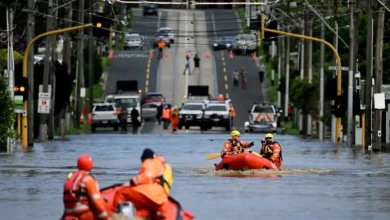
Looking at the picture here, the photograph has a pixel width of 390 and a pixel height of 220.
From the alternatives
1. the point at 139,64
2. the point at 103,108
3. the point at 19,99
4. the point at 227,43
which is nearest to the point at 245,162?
the point at 19,99

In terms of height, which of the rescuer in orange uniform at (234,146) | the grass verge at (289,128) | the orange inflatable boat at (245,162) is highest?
the rescuer in orange uniform at (234,146)

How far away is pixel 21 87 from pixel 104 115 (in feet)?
98.7

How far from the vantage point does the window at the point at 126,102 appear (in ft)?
298

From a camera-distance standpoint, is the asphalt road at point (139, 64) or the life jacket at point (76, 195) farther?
the asphalt road at point (139, 64)

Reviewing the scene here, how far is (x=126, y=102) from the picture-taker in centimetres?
9188

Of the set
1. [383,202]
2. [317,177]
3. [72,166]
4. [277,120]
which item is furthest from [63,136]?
[383,202]

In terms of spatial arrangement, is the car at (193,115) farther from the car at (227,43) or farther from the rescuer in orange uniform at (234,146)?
the rescuer in orange uniform at (234,146)

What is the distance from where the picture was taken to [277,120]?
90.2 metres

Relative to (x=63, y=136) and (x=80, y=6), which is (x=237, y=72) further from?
(x=63, y=136)

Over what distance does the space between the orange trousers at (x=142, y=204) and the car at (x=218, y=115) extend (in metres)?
64.8

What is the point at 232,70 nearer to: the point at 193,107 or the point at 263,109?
the point at 193,107

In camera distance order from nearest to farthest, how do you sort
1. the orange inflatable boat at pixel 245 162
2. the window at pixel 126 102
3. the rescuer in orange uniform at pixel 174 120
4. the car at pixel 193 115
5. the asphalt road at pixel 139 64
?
1. the orange inflatable boat at pixel 245 162
2. the car at pixel 193 115
3. the rescuer in orange uniform at pixel 174 120
4. the window at pixel 126 102
5. the asphalt road at pixel 139 64

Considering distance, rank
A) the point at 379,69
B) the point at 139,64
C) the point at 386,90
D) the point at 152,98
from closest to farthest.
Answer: the point at 379,69, the point at 386,90, the point at 152,98, the point at 139,64

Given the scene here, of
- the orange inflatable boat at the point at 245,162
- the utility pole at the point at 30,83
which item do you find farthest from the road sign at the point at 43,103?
the orange inflatable boat at the point at 245,162
